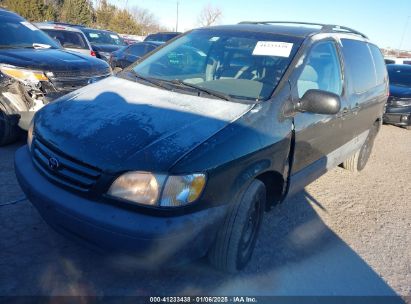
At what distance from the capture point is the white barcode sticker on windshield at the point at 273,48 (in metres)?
3.14

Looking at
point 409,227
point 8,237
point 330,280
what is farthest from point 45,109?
point 409,227

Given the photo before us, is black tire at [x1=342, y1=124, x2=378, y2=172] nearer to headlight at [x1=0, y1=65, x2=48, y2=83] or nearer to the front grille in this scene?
the front grille

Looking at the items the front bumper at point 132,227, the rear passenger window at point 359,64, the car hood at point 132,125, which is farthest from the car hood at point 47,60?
the rear passenger window at point 359,64

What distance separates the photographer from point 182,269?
9.00ft

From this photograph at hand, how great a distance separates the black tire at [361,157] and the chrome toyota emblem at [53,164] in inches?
167

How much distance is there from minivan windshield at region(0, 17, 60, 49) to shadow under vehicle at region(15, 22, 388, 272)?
8.39 ft

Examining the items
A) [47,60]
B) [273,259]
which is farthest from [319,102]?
[47,60]

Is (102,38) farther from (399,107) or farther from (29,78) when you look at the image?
(29,78)

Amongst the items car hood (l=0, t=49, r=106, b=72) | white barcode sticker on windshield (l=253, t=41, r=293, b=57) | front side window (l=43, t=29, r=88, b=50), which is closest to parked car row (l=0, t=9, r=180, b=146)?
car hood (l=0, t=49, r=106, b=72)

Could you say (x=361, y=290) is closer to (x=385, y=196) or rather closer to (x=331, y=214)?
(x=331, y=214)

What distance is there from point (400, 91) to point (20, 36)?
8843mm

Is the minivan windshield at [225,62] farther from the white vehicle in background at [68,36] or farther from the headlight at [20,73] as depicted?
the white vehicle in background at [68,36]

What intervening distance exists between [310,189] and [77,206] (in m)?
3.23

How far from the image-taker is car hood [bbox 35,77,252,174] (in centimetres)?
215
